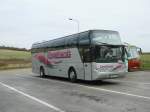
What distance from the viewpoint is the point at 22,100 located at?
15.3m

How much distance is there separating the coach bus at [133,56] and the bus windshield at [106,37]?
42.0ft

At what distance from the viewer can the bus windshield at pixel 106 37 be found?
21.3m

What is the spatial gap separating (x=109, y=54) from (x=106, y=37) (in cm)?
104

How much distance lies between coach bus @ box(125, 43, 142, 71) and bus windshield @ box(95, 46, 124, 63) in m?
13.1

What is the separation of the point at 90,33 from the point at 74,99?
7300 millimetres

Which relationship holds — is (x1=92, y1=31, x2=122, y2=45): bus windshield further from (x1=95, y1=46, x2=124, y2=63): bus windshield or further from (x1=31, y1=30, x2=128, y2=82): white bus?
(x1=95, y1=46, x2=124, y2=63): bus windshield

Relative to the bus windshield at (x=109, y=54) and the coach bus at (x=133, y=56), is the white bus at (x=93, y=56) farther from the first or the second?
the coach bus at (x=133, y=56)

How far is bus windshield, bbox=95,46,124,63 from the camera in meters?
21.0

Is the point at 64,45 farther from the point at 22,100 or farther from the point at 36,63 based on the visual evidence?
the point at 22,100

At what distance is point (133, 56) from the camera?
35.7 m

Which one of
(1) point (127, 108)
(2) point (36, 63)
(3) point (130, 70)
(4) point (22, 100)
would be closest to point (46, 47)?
(2) point (36, 63)

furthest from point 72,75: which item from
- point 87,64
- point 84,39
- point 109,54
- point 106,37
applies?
point 106,37

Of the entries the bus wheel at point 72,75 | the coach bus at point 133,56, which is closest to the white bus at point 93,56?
the bus wheel at point 72,75

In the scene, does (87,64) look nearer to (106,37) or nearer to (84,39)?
(84,39)
